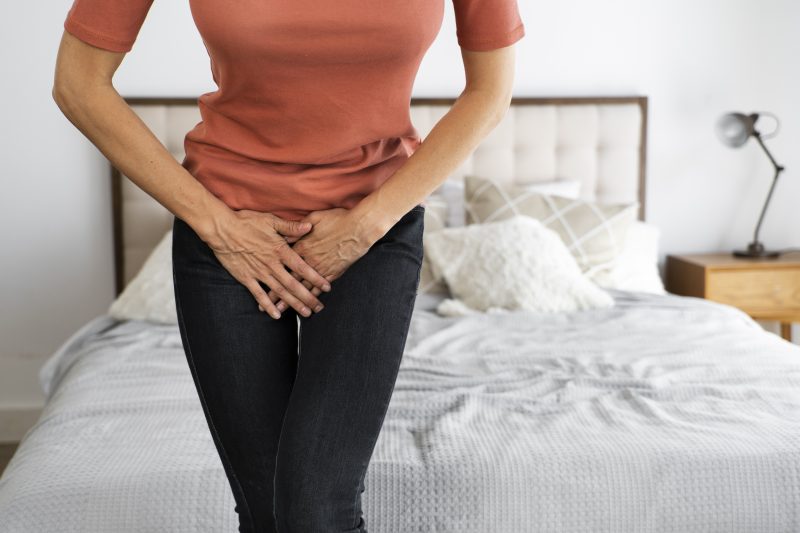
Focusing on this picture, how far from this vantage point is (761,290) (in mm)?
3582

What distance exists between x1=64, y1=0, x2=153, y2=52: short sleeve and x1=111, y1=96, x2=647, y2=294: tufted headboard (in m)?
2.45

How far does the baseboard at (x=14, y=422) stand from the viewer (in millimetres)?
3568

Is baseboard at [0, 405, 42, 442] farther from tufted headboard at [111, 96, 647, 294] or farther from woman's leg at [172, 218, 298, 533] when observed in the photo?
woman's leg at [172, 218, 298, 533]

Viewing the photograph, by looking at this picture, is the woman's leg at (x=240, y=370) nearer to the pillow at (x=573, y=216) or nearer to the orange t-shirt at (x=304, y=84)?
the orange t-shirt at (x=304, y=84)

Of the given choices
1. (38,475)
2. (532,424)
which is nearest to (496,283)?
(532,424)

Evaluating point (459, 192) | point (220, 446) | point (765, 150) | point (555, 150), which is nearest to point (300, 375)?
point (220, 446)

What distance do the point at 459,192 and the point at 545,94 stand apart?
0.58 m

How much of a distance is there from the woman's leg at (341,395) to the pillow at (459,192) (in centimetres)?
240

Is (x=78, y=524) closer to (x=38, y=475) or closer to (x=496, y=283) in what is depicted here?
(x=38, y=475)

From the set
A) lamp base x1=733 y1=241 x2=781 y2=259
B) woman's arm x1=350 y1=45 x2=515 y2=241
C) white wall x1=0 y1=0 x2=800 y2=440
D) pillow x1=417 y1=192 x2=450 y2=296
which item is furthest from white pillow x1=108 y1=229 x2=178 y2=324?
lamp base x1=733 y1=241 x2=781 y2=259

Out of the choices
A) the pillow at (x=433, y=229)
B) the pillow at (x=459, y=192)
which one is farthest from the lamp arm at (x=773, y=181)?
the pillow at (x=433, y=229)

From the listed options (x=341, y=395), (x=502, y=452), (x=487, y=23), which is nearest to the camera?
(x=341, y=395)

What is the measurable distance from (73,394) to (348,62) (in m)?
1.43

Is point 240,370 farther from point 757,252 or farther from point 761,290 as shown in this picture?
point 757,252
